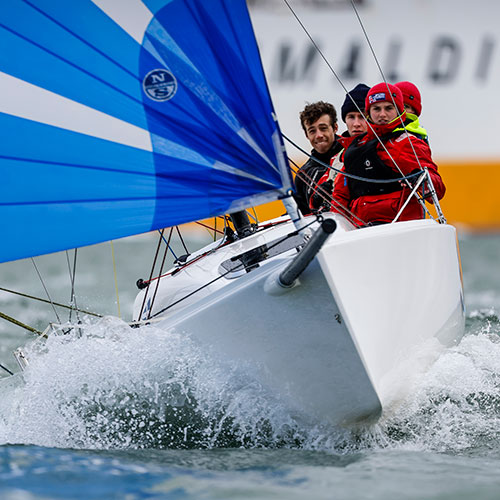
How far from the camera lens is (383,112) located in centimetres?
279

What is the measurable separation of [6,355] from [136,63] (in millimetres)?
2456

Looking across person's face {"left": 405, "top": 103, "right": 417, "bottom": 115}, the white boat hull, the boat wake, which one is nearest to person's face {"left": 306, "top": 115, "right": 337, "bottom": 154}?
person's face {"left": 405, "top": 103, "right": 417, "bottom": 115}

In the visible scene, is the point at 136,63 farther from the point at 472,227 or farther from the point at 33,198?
the point at 472,227

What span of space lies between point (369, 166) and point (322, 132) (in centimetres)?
46

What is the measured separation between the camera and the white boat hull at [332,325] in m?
2.11

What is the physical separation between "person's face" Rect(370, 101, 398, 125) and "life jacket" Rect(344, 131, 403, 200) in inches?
1.9

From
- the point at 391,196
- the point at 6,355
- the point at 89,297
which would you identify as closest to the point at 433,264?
the point at 391,196

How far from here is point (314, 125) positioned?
323 cm

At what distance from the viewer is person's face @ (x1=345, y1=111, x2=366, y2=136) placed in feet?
10.0

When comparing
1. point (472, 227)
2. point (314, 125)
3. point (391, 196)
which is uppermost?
point (314, 125)

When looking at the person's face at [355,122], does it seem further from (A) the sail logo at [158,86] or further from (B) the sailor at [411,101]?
(A) the sail logo at [158,86]

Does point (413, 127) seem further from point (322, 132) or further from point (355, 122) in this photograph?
point (322, 132)

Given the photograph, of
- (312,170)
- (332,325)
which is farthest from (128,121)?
(312,170)

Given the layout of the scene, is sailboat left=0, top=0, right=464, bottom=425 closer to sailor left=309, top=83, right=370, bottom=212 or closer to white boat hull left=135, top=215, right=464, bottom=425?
white boat hull left=135, top=215, right=464, bottom=425
